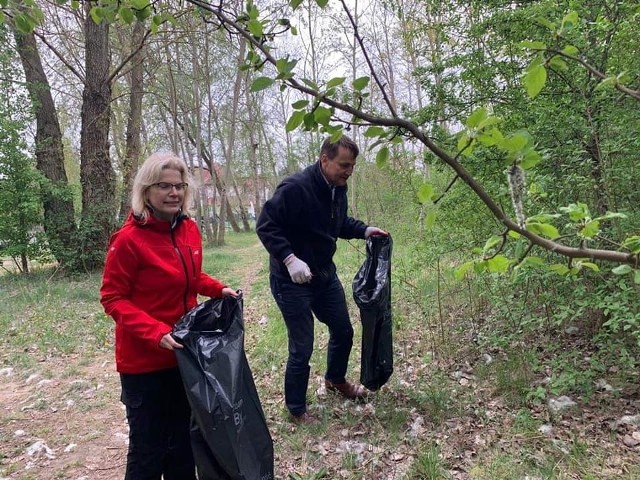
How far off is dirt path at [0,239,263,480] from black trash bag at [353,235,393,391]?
72.1 inches

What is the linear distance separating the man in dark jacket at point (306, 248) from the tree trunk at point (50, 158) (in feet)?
→ 27.6

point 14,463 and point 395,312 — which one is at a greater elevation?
point 395,312

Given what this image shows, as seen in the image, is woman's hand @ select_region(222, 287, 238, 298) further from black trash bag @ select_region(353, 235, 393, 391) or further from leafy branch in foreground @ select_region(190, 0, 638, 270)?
leafy branch in foreground @ select_region(190, 0, 638, 270)

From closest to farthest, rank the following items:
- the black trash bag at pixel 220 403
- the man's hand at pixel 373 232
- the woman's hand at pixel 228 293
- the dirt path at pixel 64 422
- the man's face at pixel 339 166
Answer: the black trash bag at pixel 220 403
the woman's hand at pixel 228 293
the man's face at pixel 339 166
the dirt path at pixel 64 422
the man's hand at pixel 373 232

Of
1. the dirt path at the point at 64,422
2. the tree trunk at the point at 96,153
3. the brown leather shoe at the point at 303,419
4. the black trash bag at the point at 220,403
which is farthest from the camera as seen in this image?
the tree trunk at the point at 96,153

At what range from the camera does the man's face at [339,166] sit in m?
2.91

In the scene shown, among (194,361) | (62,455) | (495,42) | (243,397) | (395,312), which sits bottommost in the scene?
(62,455)

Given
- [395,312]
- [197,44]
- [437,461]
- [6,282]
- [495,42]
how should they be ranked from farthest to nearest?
[197,44] → [6,282] → [395,312] → [495,42] → [437,461]

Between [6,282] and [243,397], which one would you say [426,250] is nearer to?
[243,397]

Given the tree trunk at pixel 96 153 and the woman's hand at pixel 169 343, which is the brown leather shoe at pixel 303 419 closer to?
the woman's hand at pixel 169 343

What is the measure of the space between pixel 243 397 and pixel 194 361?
325 mm

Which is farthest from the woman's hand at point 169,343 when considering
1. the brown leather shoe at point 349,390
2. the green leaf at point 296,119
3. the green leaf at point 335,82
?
the brown leather shoe at point 349,390

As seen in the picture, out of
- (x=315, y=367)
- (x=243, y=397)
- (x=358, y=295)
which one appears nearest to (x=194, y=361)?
(x=243, y=397)

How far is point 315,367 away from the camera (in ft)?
13.8
